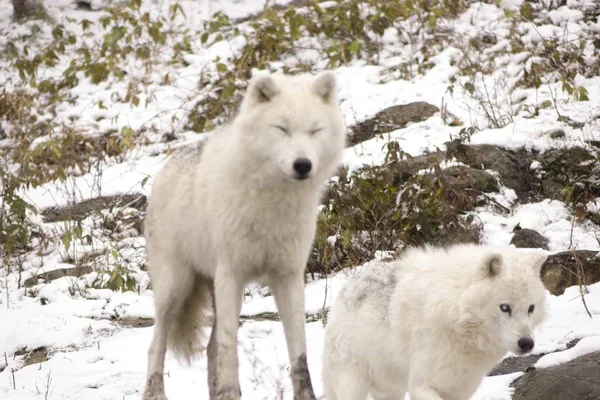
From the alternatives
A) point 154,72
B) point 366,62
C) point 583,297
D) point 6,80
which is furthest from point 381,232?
point 6,80

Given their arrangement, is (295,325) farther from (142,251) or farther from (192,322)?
(142,251)

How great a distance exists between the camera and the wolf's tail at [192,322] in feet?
17.9

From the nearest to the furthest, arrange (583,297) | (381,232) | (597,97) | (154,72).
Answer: (583,297), (381,232), (597,97), (154,72)

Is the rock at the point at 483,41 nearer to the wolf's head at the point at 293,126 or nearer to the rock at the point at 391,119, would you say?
the rock at the point at 391,119

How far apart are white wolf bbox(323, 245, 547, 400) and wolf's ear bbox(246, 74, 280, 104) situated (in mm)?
1594

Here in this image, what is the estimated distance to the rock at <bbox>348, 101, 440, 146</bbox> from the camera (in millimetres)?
10336

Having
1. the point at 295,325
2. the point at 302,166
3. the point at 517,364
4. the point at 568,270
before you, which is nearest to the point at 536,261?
the point at 517,364

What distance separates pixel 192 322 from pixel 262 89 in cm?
186

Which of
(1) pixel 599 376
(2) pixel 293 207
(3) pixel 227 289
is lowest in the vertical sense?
(1) pixel 599 376

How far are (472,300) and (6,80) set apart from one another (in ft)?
38.0

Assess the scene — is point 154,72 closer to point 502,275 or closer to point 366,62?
point 366,62

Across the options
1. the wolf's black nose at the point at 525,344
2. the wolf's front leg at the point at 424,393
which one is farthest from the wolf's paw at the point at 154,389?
the wolf's black nose at the point at 525,344

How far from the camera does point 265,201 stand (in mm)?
4590

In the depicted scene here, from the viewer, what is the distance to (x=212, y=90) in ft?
40.3
